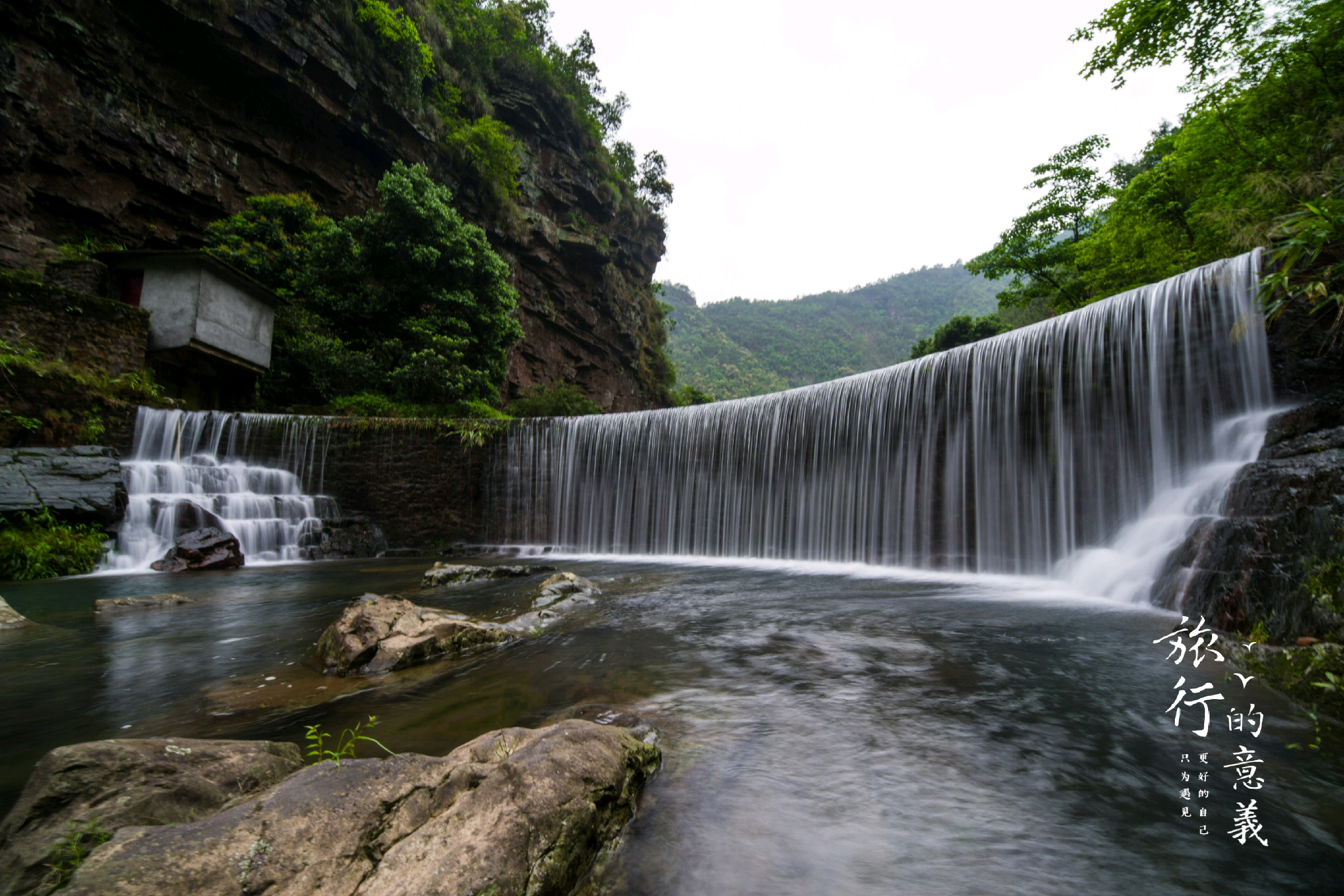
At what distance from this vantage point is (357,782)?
1.77m

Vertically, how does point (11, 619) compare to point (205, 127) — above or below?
below

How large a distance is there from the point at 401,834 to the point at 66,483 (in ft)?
39.6

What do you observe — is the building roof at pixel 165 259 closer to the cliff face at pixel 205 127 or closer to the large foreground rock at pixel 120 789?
the cliff face at pixel 205 127

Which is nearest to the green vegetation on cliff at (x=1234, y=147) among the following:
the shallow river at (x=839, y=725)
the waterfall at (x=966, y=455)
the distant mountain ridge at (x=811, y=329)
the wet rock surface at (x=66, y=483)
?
the waterfall at (x=966, y=455)

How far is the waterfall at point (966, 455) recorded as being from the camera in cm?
701

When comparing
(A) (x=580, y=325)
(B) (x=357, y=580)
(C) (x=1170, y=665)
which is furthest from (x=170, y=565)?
(A) (x=580, y=325)

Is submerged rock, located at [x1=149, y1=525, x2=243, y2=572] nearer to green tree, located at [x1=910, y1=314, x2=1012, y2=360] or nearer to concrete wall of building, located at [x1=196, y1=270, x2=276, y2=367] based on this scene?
concrete wall of building, located at [x1=196, y1=270, x2=276, y2=367]

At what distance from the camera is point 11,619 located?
4941 mm

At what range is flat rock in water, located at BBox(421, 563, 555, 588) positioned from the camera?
7.41 metres

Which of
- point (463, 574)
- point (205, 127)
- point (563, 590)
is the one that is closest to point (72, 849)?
point (563, 590)

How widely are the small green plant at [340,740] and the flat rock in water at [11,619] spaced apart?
14.6 ft

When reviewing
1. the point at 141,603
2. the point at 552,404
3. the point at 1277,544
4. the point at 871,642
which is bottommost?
the point at 141,603

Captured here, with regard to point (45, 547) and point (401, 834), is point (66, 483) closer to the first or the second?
point (45, 547)

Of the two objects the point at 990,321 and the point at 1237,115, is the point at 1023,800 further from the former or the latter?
the point at 990,321
